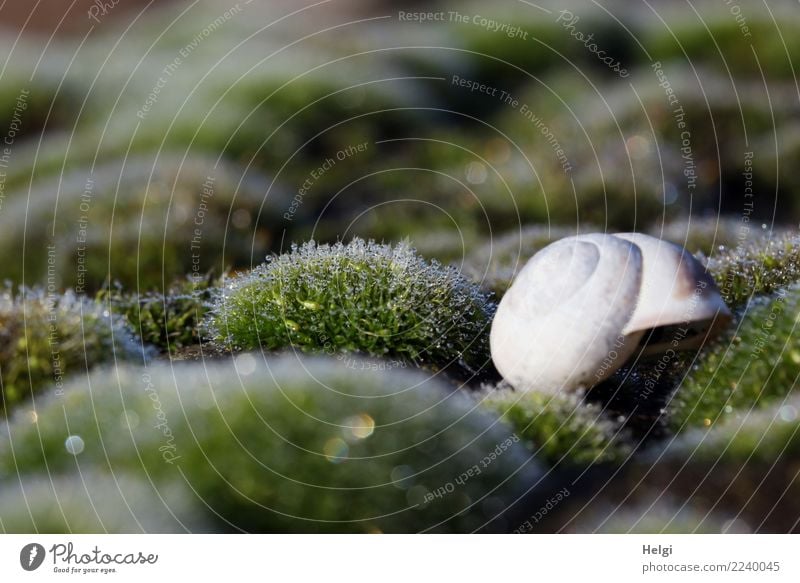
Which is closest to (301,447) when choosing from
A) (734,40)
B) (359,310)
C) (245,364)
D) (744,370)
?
(245,364)

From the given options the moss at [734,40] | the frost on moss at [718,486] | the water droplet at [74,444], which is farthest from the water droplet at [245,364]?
the moss at [734,40]

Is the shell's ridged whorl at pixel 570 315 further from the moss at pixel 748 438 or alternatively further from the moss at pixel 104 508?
the moss at pixel 104 508

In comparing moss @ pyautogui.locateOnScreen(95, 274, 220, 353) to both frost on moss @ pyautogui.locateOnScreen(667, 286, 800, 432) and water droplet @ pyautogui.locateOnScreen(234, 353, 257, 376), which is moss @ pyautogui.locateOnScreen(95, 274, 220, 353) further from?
frost on moss @ pyautogui.locateOnScreen(667, 286, 800, 432)

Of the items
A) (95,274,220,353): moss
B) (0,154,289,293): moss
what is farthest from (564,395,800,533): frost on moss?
(0,154,289,293): moss

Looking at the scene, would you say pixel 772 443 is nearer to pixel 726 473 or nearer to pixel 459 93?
pixel 726 473

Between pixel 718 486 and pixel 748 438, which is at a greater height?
pixel 748 438

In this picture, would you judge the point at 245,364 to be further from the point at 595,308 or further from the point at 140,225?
the point at 140,225
